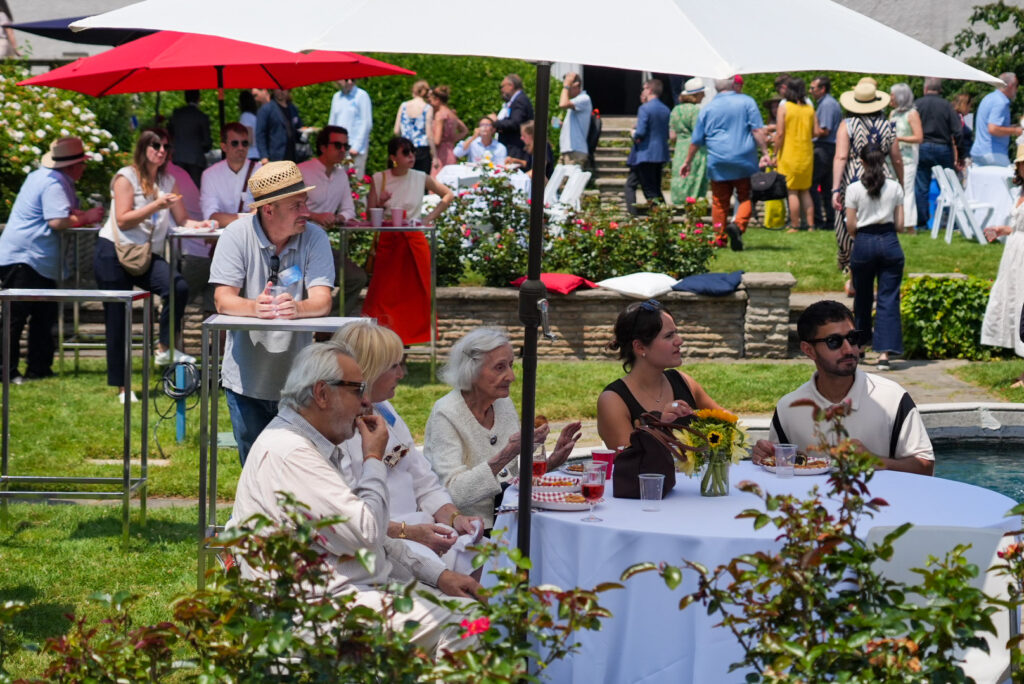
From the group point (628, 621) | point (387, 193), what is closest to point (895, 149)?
point (387, 193)

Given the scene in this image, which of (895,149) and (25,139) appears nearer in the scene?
(25,139)

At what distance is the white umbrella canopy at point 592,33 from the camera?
3125 millimetres

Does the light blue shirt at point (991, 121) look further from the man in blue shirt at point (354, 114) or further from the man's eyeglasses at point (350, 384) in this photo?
the man's eyeglasses at point (350, 384)

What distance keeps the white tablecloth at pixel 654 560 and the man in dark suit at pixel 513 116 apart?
11.9 m

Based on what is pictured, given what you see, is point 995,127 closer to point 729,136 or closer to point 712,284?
point 729,136

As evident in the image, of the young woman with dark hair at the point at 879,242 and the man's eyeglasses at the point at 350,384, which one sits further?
the young woman with dark hair at the point at 879,242

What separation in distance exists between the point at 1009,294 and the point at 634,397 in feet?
17.4

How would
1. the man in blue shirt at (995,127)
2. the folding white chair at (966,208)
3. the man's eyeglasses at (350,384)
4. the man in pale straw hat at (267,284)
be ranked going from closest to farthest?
the man's eyeglasses at (350,384) → the man in pale straw hat at (267,284) → the folding white chair at (966,208) → the man in blue shirt at (995,127)

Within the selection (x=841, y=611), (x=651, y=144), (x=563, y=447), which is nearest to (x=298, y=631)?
(x=841, y=611)

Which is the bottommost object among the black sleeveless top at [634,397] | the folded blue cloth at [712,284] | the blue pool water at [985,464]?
the blue pool water at [985,464]

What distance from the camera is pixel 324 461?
3797 millimetres

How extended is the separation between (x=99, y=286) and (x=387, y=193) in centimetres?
223

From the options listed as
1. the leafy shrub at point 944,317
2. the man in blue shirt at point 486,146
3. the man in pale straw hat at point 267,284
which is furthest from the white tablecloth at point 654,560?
the man in blue shirt at point 486,146

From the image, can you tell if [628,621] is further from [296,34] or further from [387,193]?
[387,193]
